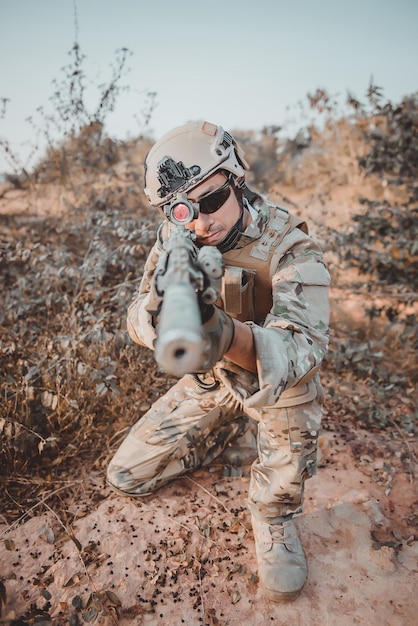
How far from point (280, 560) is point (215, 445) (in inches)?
31.8

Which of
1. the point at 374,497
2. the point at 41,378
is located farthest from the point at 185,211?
the point at 374,497

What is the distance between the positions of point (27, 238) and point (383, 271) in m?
3.78

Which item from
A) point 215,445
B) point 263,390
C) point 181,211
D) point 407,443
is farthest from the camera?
point 407,443

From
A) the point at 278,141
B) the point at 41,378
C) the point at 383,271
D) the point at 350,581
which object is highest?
the point at 278,141

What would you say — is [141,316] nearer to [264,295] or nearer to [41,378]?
[264,295]

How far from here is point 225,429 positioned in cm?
260

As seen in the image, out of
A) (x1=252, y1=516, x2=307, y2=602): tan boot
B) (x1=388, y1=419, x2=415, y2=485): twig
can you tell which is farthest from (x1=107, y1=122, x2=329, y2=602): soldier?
(x1=388, y1=419, x2=415, y2=485): twig

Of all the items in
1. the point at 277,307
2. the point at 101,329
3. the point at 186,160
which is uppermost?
the point at 186,160

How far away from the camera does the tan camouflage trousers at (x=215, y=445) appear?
77.8 inches

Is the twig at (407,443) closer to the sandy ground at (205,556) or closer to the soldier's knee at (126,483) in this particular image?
the sandy ground at (205,556)

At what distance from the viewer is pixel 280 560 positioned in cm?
189

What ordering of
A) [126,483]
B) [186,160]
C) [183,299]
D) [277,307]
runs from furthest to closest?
[126,483], [186,160], [277,307], [183,299]

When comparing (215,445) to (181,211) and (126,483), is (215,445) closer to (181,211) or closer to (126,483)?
(126,483)

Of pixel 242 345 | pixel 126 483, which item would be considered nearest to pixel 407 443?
pixel 126 483
